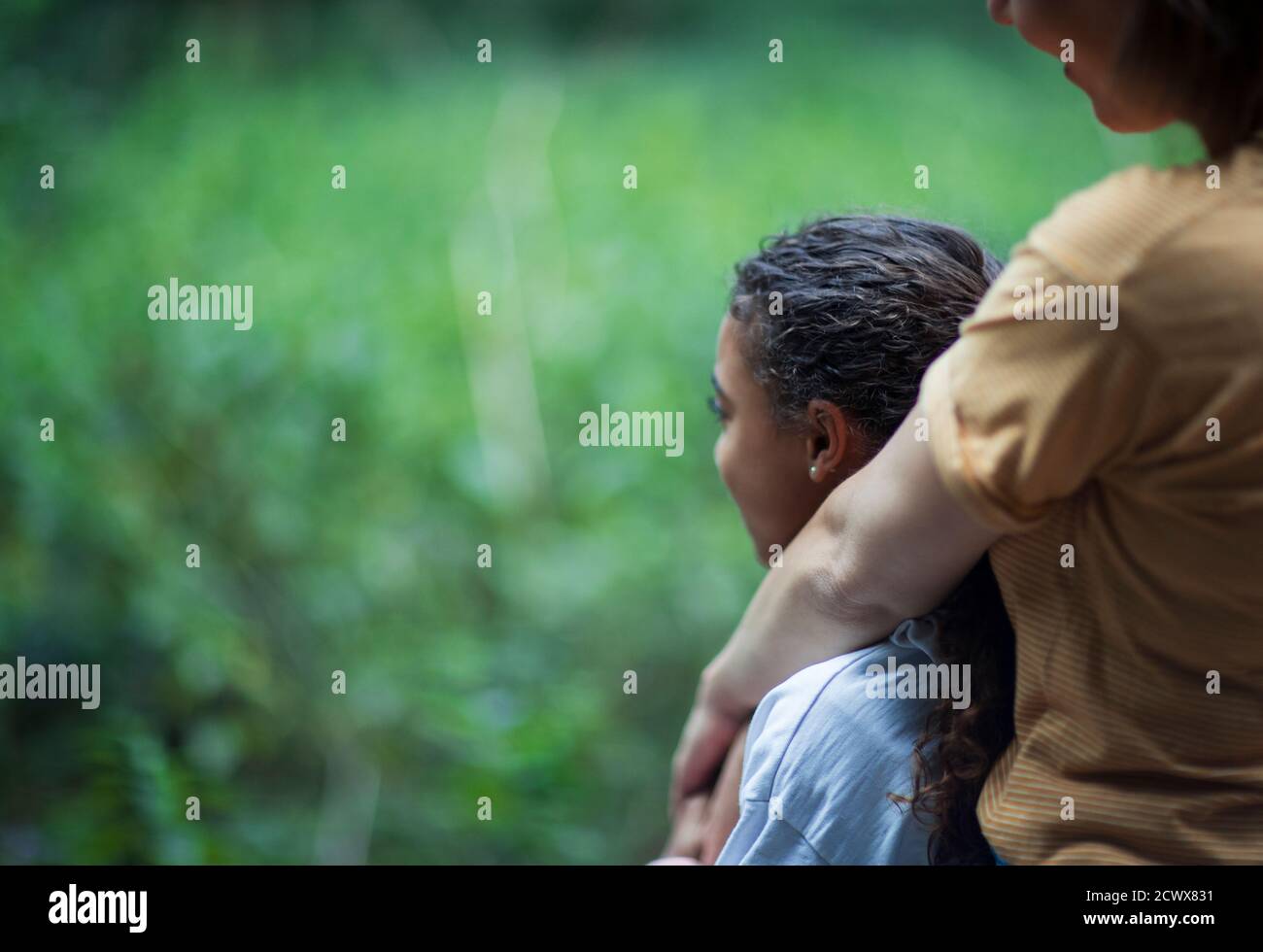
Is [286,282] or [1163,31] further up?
[286,282]

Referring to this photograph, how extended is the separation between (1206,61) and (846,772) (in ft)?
1.69

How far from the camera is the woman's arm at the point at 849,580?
2.23 feet

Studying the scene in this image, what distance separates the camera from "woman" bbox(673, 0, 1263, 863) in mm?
576

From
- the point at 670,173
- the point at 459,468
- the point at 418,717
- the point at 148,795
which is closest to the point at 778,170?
the point at 670,173

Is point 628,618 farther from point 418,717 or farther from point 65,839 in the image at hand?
point 65,839

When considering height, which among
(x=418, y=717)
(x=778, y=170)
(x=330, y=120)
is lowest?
(x=418, y=717)

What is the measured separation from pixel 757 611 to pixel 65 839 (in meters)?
1.45

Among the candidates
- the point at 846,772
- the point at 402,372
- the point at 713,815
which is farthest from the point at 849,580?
the point at 402,372

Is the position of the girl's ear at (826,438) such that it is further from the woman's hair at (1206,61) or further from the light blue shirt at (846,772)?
the woman's hair at (1206,61)

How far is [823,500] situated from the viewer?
0.92 meters

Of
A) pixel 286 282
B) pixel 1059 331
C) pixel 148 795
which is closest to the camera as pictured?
pixel 1059 331

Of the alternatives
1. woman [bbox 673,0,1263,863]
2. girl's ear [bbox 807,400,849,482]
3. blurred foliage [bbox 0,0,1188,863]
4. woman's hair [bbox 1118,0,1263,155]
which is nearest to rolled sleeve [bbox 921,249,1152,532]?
woman [bbox 673,0,1263,863]

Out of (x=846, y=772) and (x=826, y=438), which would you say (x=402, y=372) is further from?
(x=846, y=772)

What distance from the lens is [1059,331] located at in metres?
0.58
